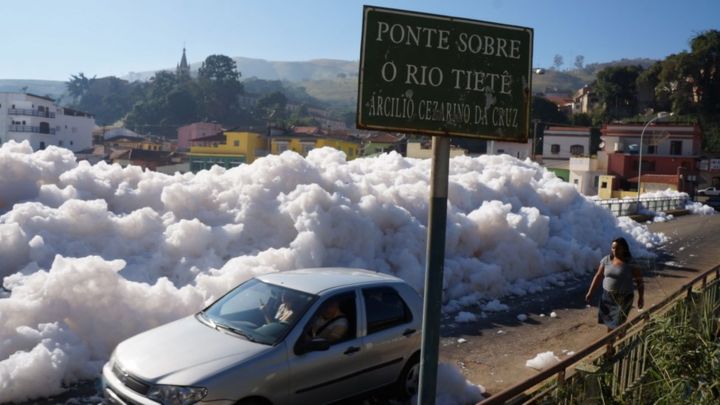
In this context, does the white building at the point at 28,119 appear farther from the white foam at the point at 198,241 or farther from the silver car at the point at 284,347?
the silver car at the point at 284,347

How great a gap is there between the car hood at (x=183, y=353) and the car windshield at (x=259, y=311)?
14cm

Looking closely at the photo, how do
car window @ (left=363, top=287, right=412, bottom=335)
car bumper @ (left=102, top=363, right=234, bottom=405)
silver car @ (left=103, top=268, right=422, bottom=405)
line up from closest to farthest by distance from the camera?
car bumper @ (left=102, top=363, right=234, bottom=405), silver car @ (left=103, top=268, right=422, bottom=405), car window @ (left=363, top=287, right=412, bottom=335)

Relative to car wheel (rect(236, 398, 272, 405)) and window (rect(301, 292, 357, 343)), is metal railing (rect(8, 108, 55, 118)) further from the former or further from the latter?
car wheel (rect(236, 398, 272, 405))

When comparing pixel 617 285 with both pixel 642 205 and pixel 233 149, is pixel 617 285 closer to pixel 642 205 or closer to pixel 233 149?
pixel 642 205

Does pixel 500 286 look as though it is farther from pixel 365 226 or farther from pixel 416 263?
pixel 365 226

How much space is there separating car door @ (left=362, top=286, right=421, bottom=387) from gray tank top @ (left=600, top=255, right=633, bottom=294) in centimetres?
292

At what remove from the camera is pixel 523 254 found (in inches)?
563

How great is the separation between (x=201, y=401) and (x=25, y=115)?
6439cm

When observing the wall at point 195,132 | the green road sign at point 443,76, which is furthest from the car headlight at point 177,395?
the wall at point 195,132

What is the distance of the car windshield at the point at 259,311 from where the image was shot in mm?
6121

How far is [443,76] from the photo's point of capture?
367 cm

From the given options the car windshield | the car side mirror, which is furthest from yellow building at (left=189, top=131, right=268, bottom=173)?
the car side mirror

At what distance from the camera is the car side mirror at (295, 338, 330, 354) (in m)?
5.98

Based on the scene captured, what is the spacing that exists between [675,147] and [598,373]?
58.3 meters
